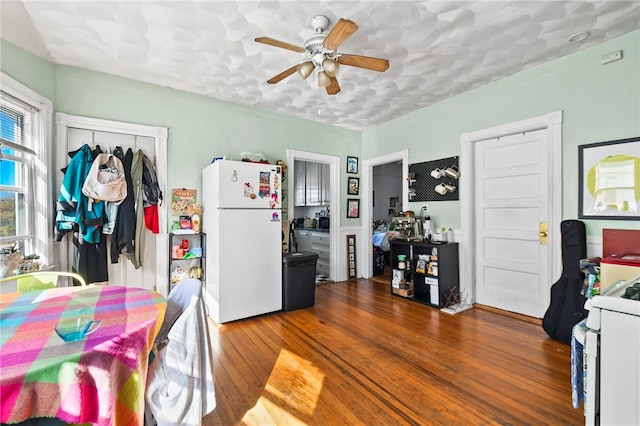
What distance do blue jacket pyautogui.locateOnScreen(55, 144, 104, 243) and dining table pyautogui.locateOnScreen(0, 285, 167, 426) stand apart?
1.60m

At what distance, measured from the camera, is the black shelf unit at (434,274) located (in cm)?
354

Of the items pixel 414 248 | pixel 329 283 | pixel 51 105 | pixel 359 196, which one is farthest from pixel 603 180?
pixel 51 105

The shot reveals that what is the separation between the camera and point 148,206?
3248mm

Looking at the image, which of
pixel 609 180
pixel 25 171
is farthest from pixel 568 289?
pixel 25 171

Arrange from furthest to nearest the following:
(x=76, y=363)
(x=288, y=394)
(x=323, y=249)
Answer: (x=323, y=249) < (x=288, y=394) < (x=76, y=363)

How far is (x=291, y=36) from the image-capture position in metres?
2.42

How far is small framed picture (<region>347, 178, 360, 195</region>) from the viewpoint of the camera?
16.7ft

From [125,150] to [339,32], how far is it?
273 centimetres

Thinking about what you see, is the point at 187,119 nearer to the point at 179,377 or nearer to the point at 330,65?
the point at 330,65

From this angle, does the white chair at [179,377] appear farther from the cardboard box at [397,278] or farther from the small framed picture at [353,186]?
the small framed picture at [353,186]

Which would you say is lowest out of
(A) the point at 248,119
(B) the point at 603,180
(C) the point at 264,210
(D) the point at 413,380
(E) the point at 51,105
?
(D) the point at 413,380

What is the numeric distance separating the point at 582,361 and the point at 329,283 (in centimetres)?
377

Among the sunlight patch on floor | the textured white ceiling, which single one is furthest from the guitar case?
the sunlight patch on floor

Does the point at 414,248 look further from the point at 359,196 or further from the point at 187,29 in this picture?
the point at 187,29
